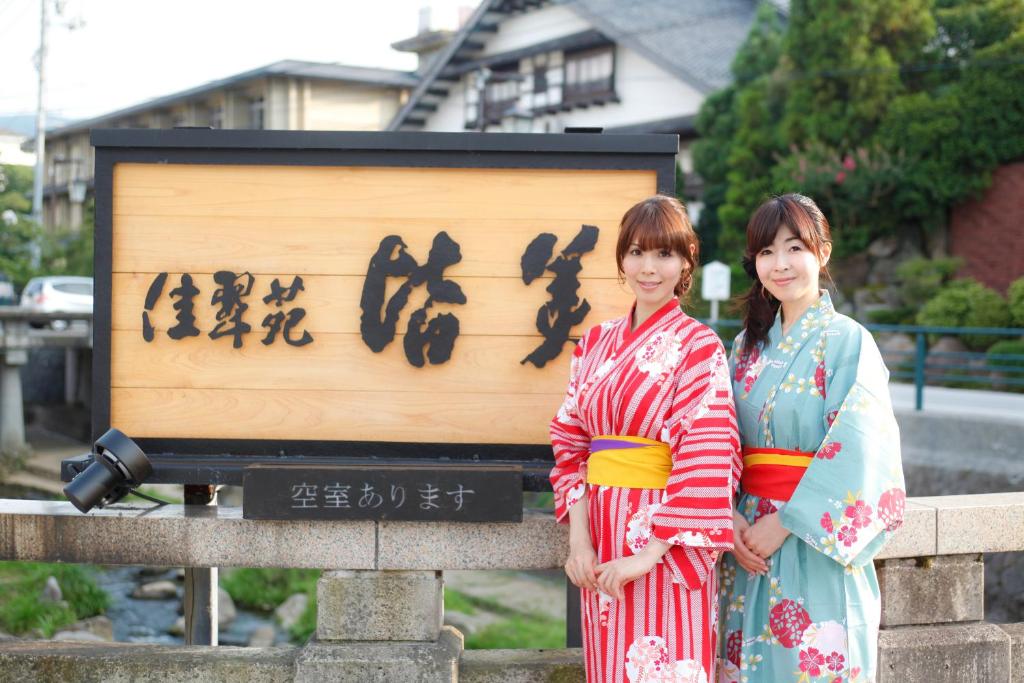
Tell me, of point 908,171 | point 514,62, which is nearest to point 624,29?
point 514,62

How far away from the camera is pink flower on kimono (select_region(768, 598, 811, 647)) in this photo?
2.52 metres

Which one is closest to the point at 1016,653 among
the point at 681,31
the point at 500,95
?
the point at 681,31

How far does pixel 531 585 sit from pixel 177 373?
30.9 ft

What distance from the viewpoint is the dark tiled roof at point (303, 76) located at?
3053cm

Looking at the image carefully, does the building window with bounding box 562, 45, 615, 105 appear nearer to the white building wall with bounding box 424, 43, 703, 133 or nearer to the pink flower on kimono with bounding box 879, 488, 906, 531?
the white building wall with bounding box 424, 43, 703, 133

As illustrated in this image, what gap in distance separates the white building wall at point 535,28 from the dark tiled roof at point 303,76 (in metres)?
5.79

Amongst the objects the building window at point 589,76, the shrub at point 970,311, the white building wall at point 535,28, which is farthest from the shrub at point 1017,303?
the white building wall at point 535,28

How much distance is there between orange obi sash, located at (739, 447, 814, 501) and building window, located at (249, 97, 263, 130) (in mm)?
32182

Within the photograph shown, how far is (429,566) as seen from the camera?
303cm

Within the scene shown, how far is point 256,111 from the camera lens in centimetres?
3291

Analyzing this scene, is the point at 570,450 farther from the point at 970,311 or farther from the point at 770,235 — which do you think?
the point at 970,311

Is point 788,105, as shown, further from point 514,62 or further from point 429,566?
point 429,566

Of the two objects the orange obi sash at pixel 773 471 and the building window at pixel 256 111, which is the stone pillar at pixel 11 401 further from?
the orange obi sash at pixel 773 471

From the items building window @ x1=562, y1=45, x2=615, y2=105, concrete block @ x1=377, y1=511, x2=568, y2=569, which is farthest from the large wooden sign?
building window @ x1=562, y1=45, x2=615, y2=105
